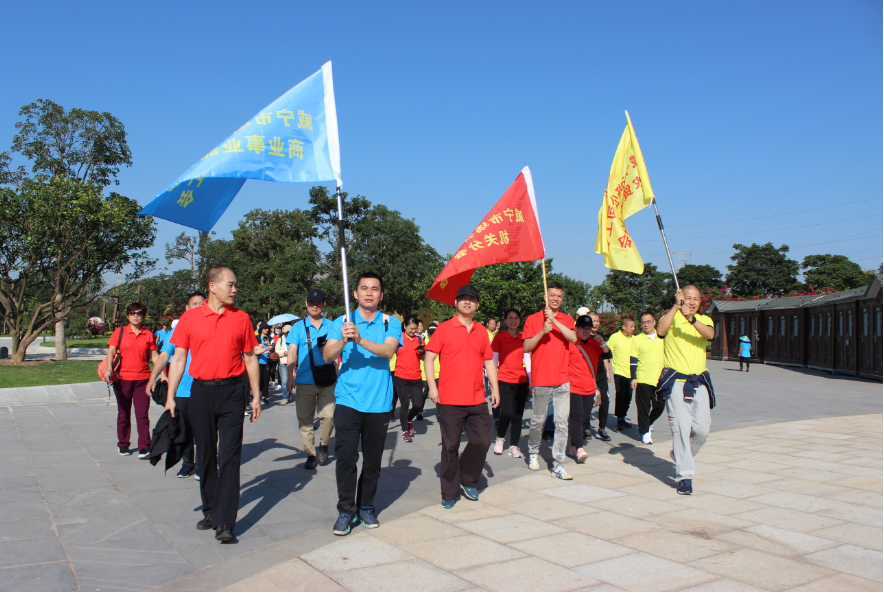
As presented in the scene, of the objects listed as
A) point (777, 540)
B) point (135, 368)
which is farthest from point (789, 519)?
point (135, 368)

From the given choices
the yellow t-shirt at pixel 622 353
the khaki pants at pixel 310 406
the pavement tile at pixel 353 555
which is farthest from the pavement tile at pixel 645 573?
the yellow t-shirt at pixel 622 353

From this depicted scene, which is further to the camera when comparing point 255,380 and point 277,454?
point 277,454

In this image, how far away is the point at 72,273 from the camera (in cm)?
2645

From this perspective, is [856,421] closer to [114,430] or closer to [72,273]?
[114,430]

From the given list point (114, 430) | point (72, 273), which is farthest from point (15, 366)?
point (114, 430)

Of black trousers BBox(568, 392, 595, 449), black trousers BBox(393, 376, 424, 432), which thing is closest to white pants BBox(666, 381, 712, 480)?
black trousers BBox(568, 392, 595, 449)

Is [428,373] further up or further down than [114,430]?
further up

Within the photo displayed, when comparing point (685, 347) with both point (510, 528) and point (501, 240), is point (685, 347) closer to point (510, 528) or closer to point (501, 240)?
point (501, 240)

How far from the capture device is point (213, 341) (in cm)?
479

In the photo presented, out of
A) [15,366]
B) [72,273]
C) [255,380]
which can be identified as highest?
[72,273]

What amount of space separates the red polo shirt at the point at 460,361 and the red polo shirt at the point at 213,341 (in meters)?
1.68

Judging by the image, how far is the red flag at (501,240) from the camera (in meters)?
6.54

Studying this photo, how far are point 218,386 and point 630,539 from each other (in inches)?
120

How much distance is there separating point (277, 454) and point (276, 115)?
4277 mm
